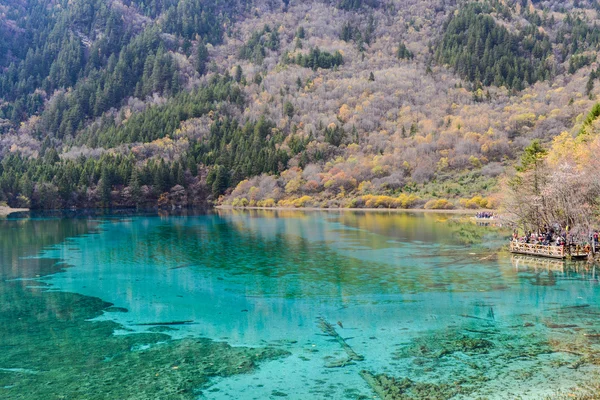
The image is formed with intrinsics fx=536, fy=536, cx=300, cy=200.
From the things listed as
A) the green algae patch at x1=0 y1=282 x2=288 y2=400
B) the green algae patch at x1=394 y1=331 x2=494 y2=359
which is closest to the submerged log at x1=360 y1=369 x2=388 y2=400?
the green algae patch at x1=394 y1=331 x2=494 y2=359

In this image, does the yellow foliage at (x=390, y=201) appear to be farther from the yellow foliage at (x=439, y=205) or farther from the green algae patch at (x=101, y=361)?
the green algae patch at (x=101, y=361)

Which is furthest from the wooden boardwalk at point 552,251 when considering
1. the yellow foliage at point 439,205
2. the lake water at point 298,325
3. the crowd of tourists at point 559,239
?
the yellow foliage at point 439,205

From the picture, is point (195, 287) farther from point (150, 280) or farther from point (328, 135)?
point (328, 135)

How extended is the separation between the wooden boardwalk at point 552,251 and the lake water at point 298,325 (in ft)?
4.69

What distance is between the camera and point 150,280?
1420 inches

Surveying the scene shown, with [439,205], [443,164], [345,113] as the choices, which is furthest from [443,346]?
[345,113]

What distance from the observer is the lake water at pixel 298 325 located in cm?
→ 1672

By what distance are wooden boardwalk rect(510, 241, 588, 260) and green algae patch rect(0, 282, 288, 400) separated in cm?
2821

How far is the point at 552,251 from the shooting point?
40.4 metres

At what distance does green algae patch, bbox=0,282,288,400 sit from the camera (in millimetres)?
16375

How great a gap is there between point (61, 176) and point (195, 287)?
12419 centimetres

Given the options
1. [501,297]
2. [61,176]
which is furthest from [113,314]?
[61,176]

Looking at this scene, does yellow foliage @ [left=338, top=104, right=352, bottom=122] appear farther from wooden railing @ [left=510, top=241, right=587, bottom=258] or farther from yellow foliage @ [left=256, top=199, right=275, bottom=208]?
wooden railing @ [left=510, top=241, right=587, bottom=258]

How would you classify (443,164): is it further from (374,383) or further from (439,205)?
(374,383)
